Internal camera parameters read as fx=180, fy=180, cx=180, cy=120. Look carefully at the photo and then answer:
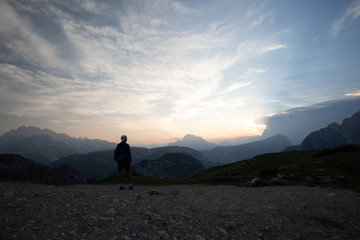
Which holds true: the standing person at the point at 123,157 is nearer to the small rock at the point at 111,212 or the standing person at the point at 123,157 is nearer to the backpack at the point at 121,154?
the backpack at the point at 121,154

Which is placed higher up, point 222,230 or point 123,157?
point 123,157

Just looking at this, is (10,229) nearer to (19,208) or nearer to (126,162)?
(19,208)

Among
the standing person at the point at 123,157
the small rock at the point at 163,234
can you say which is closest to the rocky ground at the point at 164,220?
the small rock at the point at 163,234

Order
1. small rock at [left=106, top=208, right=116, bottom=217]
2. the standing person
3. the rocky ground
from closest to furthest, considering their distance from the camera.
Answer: the rocky ground, small rock at [left=106, top=208, right=116, bottom=217], the standing person

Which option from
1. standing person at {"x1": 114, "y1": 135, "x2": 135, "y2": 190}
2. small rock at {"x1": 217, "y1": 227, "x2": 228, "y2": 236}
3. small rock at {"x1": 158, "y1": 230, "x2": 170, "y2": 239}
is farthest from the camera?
standing person at {"x1": 114, "y1": 135, "x2": 135, "y2": 190}

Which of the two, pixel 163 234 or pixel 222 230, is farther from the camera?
pixel 222 230

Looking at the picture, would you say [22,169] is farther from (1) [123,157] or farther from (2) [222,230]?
(2) [222,230]

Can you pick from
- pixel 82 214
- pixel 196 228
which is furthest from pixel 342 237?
pixel 82 214

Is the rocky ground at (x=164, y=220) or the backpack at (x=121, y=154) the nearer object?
the rocky ground at (x=164, y=220)

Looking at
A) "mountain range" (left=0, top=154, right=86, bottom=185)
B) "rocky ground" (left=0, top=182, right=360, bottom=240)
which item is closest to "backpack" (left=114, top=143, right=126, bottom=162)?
"rocky ground" (left=0, top=182, right=360, bottom=240)

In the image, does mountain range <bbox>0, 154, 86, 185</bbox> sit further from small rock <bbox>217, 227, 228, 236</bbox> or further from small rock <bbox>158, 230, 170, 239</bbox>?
small rock <bbox>217, 227, 228, 236</bbox>

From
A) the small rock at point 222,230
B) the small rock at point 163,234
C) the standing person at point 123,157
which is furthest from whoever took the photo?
the standing person at point 123,157

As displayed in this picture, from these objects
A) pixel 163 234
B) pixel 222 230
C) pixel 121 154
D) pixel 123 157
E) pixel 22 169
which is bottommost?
pixel 22 169

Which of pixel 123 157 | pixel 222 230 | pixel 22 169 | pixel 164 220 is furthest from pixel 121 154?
pixel 22 169
